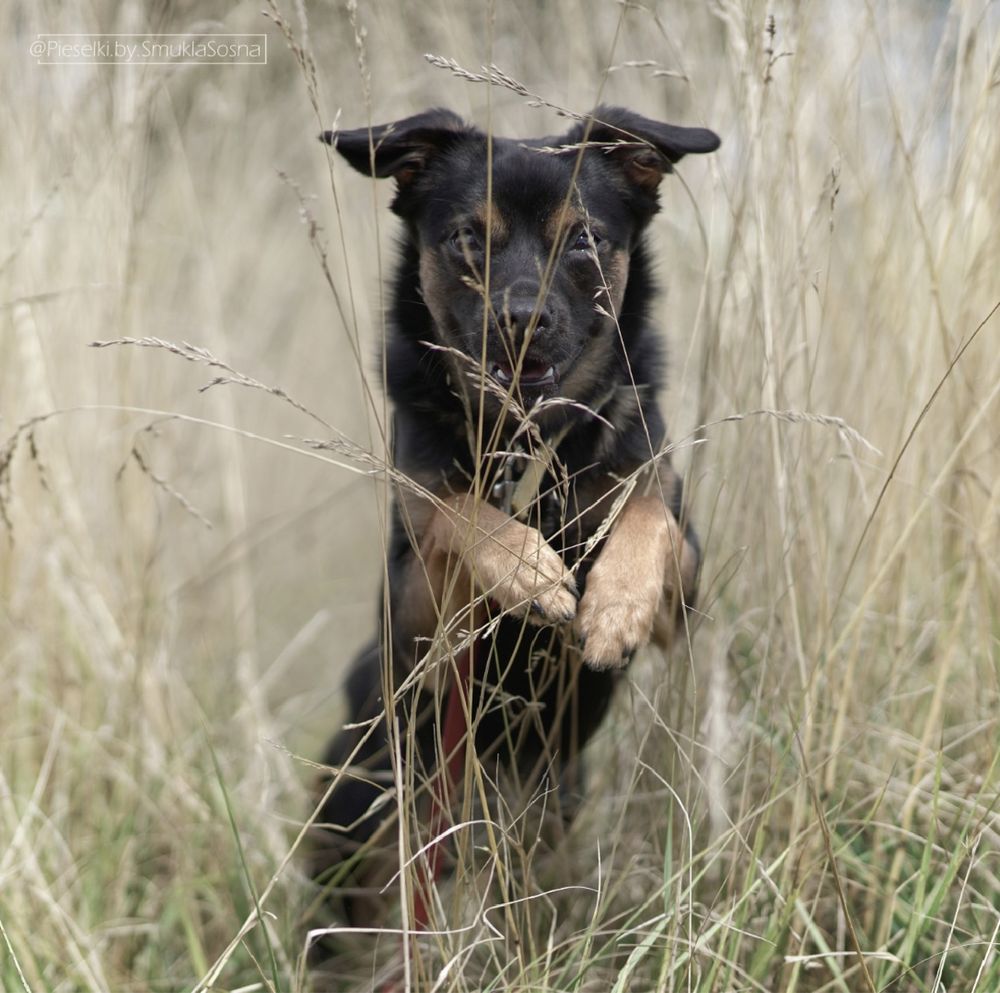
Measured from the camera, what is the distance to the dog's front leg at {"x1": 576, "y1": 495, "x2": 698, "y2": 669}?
80.7 inches

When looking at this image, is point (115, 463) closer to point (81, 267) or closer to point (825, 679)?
point (81, 267)

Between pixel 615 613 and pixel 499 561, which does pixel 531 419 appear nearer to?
pixel 499 561

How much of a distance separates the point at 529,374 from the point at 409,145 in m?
0.70

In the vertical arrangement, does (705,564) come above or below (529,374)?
below

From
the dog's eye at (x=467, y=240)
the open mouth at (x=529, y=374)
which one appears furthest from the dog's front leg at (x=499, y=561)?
the dog's eye at (x=467, y=240)

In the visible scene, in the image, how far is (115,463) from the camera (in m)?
3.86

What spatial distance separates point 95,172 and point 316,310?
8.10 feet

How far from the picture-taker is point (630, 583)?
2.12m

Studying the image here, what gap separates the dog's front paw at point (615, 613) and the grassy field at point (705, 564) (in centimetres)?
12

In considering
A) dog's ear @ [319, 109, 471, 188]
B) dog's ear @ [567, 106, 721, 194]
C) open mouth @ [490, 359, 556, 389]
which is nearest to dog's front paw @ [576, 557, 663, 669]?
open mouth @ [490, 359, 556, 389]

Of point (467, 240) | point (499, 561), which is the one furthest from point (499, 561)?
point (467, 240)

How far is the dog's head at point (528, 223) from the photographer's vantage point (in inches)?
92.7

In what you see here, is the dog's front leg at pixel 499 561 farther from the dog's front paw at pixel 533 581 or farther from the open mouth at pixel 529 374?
the open mouth at pixel 529 374

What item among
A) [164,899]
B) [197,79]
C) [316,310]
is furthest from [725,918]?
[197,79]
